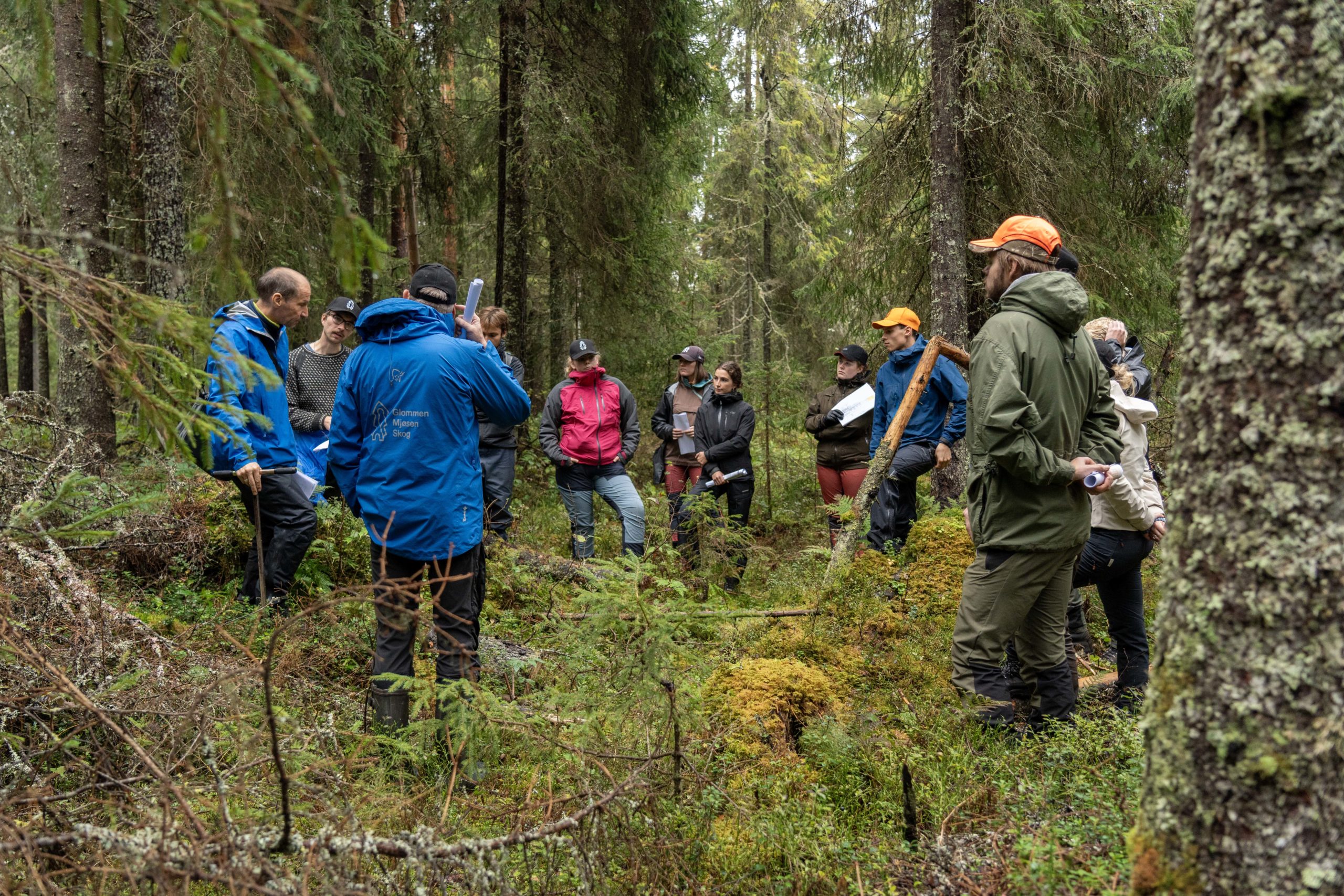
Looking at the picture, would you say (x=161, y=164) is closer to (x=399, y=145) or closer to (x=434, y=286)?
(x=434, y=286)

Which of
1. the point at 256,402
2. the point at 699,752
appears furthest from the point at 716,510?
the point at 699,752

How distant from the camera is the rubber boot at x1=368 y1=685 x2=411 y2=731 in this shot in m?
4.10

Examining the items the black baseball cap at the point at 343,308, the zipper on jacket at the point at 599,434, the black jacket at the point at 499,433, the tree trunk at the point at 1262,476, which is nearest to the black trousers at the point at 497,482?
the black jacket at the point at 499,433

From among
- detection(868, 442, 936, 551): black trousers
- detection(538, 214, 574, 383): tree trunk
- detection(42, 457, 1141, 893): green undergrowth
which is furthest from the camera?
detection(538, 214, 574, 383): tree trunk

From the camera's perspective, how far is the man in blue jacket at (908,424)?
727 centimetres

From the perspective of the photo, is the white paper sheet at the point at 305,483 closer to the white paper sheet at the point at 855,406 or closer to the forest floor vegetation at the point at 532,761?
the forest floor vegetation at the point at 532,761

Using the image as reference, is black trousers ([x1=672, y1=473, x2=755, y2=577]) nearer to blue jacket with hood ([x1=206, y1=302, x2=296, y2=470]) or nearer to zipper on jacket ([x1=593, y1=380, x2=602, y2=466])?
zipper on jacket ([x1=593, y1=380, x2=602, y2=466])

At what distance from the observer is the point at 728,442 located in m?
8.22

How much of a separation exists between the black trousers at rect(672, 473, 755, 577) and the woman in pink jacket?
0.44 metres

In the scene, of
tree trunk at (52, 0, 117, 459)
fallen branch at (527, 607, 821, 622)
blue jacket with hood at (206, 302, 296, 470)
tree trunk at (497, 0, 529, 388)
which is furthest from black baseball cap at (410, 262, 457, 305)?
tree trunk at (497, 0, 529, 388)

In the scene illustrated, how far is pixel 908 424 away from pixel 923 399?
0.82ft

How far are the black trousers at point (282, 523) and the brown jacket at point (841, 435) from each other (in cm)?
466

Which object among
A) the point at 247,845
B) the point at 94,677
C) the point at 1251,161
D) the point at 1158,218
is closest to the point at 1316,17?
the point at 1251,161

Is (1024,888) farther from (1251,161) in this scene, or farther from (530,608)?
(530,608)
